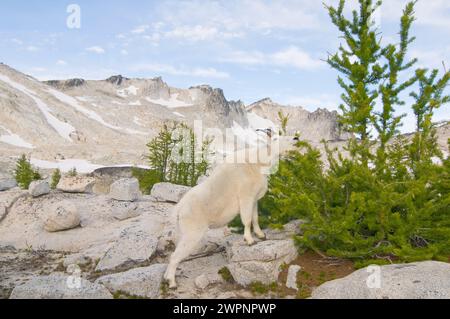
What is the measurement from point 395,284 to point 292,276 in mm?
2051

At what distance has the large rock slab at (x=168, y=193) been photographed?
1889 cm

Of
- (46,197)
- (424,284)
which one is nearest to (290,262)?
(424,284)

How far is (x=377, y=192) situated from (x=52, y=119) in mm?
112137

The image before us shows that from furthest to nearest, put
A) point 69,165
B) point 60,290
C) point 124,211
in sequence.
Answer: point 69,165
point 124,211
point 60,290

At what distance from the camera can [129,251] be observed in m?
10.9

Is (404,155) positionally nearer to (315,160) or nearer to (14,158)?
(315,160)

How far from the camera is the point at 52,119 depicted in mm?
108188

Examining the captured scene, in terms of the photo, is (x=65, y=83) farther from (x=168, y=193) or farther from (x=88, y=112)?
(x=168, y=193)

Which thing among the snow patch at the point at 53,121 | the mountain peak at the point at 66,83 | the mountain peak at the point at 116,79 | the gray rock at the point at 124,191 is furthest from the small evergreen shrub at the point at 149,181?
the mountain peak at the point at 116,79

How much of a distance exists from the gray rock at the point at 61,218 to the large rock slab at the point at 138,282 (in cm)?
708

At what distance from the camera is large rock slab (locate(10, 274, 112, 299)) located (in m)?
7.20

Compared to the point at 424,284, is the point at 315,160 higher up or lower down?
higher up

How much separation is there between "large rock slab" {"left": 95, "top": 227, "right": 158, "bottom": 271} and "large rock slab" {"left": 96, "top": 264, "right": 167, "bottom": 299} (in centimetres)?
191

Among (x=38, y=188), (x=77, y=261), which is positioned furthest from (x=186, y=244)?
(x=38, y=188)
